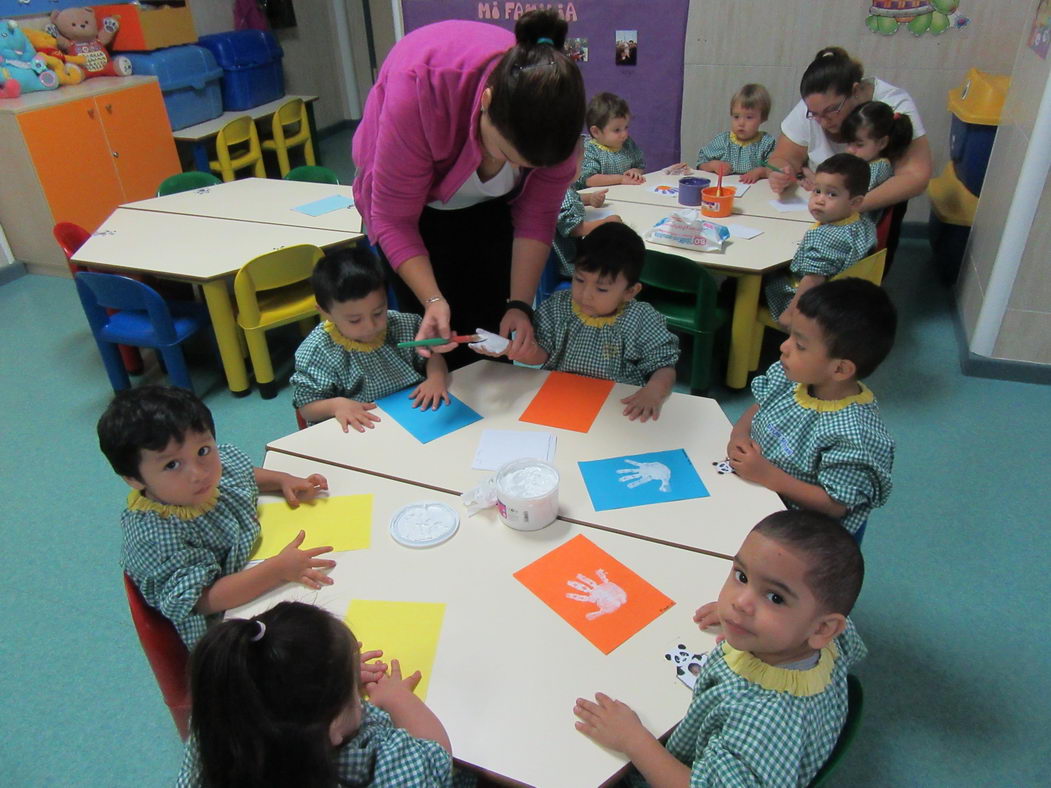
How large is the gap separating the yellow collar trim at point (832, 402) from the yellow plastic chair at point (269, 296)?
2.13 m

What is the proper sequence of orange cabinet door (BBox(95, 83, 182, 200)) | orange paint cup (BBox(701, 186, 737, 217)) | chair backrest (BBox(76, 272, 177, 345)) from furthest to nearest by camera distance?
orange cabinet door (BBox(95, 83, 182, 200)) → orange paint cup (BBox(701, 186, 737, 217)) → chair backrest (BBox(76, 272, 177, 345))

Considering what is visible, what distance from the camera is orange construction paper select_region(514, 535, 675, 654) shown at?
1.21 m

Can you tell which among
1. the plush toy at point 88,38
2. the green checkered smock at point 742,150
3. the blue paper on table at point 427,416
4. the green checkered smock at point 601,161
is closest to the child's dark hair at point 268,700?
the blue paper on table at point 427,416

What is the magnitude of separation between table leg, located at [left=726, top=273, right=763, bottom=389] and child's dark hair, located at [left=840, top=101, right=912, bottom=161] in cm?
93

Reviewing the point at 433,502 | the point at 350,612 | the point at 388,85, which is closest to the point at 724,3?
the point at 388,85

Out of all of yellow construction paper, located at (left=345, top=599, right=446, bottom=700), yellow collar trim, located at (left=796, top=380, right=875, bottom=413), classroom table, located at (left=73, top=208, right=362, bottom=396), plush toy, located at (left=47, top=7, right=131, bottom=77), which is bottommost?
classroom table, located at (left=73, top=208, right=362, bottom=396)

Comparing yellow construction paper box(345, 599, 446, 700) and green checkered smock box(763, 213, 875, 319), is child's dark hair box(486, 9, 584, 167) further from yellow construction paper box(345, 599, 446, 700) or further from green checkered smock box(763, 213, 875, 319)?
green checkered smock box(763, 213, 875, 319)

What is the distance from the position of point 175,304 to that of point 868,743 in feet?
10.5

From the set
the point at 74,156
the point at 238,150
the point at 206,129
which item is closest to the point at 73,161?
the point at 74,156

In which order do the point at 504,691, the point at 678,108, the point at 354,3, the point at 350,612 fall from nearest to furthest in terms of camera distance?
the point at 504,691 < the point at 350,612 < the point at 678,108 < the point at 354,3

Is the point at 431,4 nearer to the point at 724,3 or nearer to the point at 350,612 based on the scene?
the point at 724,3

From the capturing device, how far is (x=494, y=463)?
1.61 metres

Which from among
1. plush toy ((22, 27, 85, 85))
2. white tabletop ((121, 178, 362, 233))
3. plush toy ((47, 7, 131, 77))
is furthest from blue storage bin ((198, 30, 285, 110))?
white tabletop ((121, 178, 362, 233))

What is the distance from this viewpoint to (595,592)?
1279 millimetres
